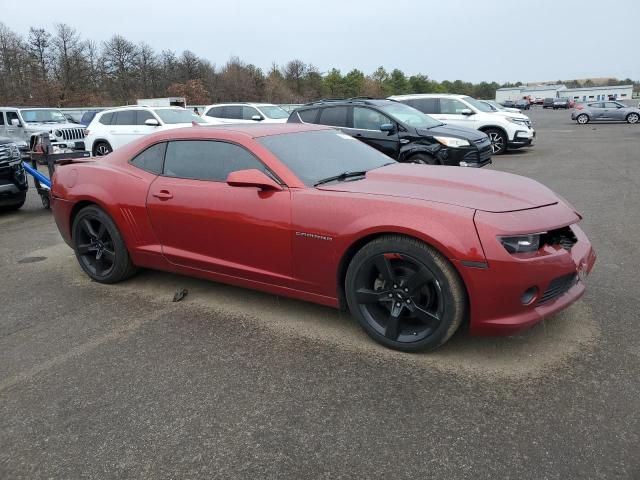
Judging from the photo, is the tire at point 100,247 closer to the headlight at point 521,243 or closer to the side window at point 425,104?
the headlight at point 521,243

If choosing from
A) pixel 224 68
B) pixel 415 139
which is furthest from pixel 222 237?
pixel 224 68

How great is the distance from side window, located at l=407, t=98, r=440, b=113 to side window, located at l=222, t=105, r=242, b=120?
5.21 metres

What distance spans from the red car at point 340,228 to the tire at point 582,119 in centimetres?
3069

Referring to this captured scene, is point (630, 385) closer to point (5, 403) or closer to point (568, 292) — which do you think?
point (568, 292)

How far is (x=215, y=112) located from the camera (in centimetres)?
1591

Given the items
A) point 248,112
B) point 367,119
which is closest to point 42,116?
point 248,112

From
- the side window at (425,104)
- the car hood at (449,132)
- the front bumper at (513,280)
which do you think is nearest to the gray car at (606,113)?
the side window at (425,104)

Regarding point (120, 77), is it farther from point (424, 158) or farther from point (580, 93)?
point (580, 93)

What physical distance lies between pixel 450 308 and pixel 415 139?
6881mm

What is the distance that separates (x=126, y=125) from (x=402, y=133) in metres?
8.19

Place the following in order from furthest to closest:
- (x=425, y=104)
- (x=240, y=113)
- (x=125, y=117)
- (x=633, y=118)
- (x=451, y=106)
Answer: (x=633, y=118) → (x=240, y=113) → (x=425, y=104) → (x=451, y=106) → (x=125, y=117)

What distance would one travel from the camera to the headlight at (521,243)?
9.25 ft

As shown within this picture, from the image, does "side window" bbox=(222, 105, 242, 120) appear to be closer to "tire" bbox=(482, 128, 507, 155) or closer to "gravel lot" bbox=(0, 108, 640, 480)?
"tire" bbox=(482, 128, 507, 155)

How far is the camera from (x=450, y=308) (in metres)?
2.93
